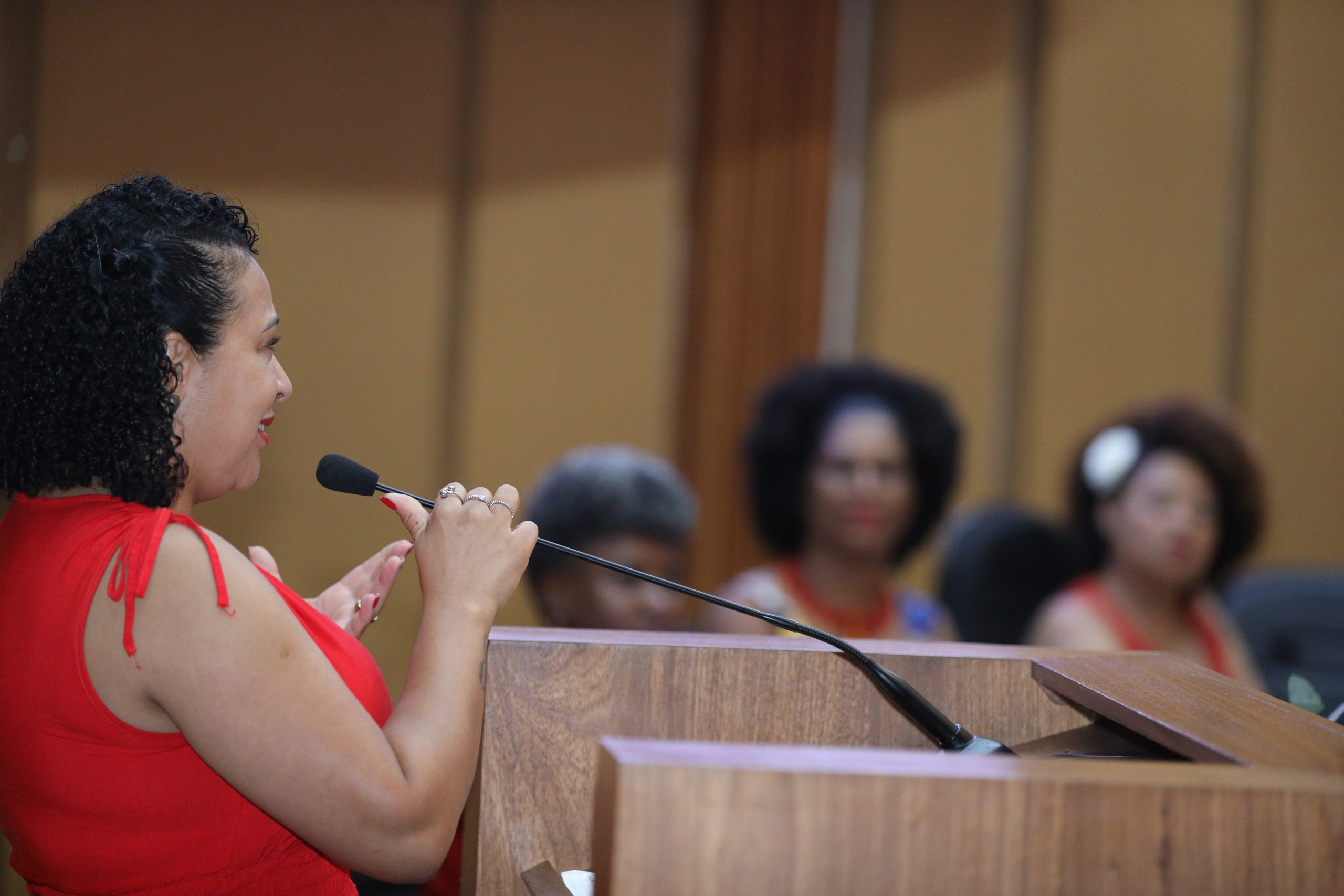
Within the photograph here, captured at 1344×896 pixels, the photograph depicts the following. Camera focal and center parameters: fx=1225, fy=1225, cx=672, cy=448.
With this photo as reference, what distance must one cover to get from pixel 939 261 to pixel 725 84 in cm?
80

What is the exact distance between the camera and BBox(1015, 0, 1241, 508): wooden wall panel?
360cm

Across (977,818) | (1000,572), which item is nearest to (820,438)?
(1000,572)

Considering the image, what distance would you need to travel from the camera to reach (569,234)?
3.42 metres

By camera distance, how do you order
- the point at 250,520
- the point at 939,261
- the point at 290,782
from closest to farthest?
the point at 290,782, the point at 250,520, the point at 939,261

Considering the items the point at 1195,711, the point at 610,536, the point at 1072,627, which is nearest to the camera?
the point at 1195,711

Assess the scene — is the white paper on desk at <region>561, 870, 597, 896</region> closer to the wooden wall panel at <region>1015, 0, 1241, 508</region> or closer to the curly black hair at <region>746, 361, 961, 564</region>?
the curly black hair at <region>746, 361, 961, 564</region>

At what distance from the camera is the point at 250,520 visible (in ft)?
9.70

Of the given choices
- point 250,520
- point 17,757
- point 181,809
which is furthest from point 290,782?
point 250,520

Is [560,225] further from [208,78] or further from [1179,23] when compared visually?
[1179,23]

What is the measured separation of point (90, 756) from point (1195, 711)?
2.51 ft

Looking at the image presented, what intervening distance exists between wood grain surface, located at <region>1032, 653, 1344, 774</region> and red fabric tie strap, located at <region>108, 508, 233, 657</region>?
0.61m

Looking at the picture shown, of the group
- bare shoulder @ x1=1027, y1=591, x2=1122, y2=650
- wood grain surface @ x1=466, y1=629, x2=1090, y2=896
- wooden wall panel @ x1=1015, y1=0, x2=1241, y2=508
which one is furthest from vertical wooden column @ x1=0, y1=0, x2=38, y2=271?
wooden wall panel @ x1=1015, y1=0, x2=1241, y2=508

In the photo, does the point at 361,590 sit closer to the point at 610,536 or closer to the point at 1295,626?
the point at 610,536

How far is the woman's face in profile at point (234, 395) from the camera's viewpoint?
3.09 ft
